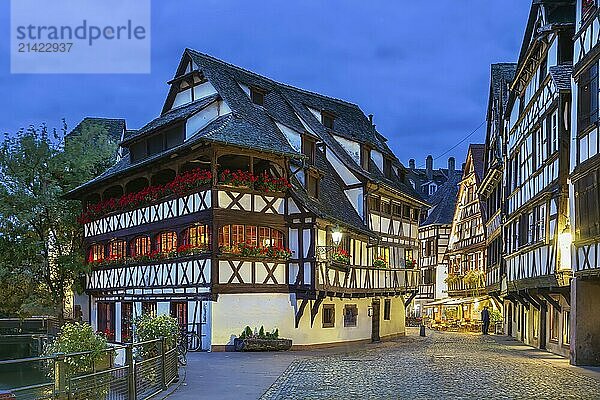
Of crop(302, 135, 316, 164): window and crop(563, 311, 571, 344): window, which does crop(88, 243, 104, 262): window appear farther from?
crop(563, 311, 571, 344): window

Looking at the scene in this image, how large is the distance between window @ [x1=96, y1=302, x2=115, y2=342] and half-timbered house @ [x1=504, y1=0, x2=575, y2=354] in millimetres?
17302

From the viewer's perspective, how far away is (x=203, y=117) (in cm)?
3631

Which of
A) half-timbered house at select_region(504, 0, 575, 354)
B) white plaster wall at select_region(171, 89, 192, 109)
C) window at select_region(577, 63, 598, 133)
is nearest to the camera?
window at select_region(577, 63, 598, 133)

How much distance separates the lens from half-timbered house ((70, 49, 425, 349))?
32.9 metres

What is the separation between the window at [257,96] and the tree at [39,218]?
35.3 feet

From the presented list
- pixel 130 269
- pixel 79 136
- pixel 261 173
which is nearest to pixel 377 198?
pixel 261 173

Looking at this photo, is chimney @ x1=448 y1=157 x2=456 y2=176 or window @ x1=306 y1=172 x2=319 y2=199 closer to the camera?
window @ x1=306 y1=172 x2=319 y2=199

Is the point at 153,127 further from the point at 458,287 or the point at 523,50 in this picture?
the point at 458,287

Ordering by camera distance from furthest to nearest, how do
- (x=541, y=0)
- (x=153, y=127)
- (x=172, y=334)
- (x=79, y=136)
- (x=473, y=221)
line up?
(x=473, y=221)
(x=79, y=136)
(x=153, y=127)
(x=541, y=0)
(x=172, y=334)

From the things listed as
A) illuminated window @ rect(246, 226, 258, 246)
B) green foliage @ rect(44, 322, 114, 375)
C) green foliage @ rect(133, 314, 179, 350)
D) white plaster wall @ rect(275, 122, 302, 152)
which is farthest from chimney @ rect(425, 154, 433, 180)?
green foliage @ rect(44, 322, 114, 375)

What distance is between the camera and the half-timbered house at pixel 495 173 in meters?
45.8

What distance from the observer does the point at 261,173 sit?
35.0m

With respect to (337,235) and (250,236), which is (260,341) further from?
(337,235)

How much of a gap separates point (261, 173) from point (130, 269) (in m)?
7.33
